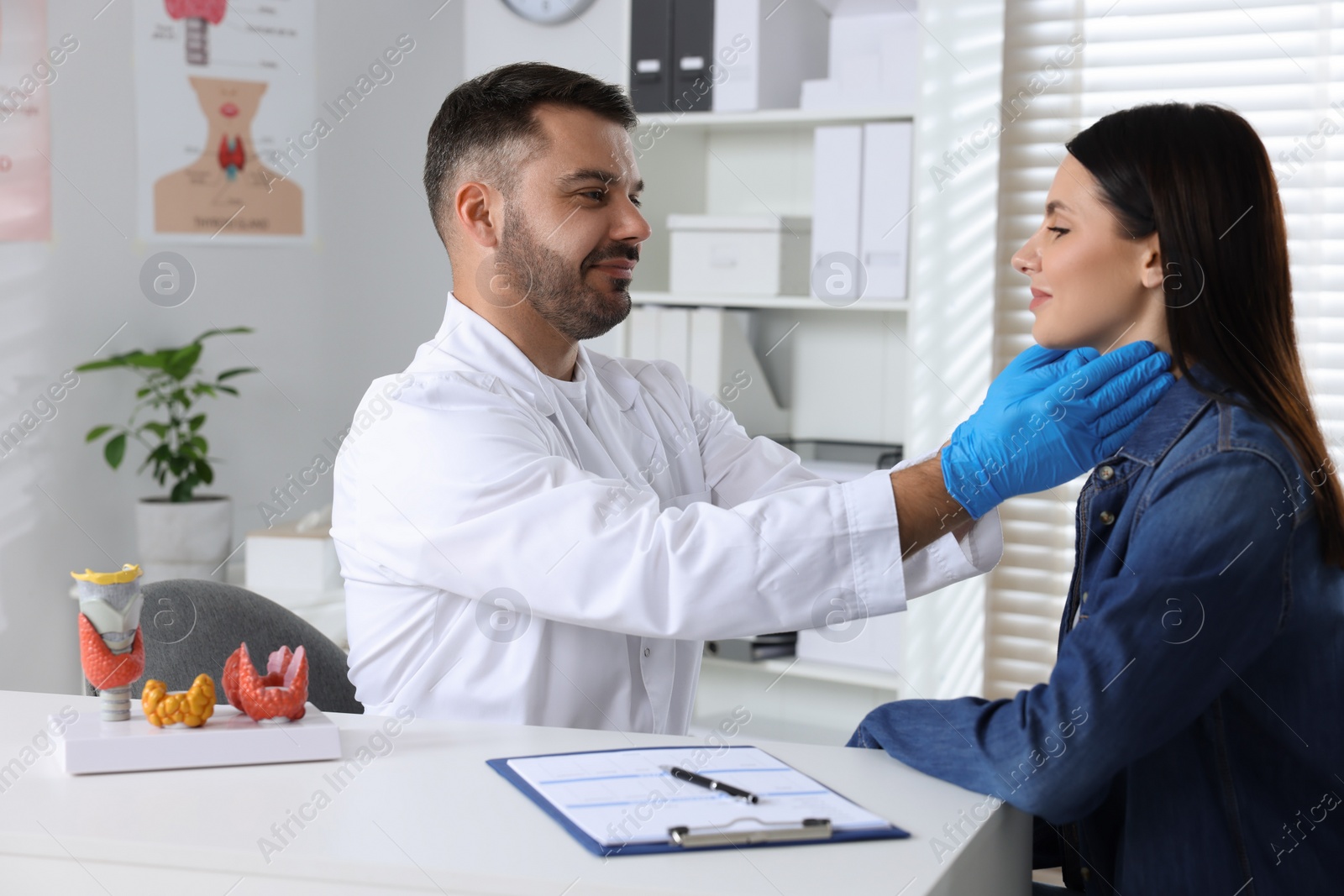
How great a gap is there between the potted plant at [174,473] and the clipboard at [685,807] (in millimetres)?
1745

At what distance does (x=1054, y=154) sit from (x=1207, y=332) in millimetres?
1544

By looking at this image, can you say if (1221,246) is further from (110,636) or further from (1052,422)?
(110,636)

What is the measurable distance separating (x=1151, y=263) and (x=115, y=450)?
2.09 m

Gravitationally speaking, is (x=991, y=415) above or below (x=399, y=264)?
below

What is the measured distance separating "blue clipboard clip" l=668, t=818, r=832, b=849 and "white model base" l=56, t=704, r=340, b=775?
33 cm

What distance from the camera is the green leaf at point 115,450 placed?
8.29 feet

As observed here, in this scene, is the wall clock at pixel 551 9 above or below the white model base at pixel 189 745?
above

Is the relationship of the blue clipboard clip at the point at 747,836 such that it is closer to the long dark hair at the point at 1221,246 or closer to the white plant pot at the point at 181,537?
the long dark hair at the point at 1221,246

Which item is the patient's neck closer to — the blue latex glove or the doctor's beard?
the blue latex glove

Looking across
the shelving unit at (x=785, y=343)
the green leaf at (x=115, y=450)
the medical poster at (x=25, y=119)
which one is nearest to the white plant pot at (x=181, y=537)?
the green leaf at (x=115, y=450)

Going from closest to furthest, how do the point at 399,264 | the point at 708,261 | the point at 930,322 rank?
the point at 930,322, the point at 708,261, the point at 399,264

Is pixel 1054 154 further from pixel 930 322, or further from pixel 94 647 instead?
pixel 94 647

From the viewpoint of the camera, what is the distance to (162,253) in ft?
8.88

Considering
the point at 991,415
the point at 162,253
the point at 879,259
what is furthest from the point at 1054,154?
the point at 162,253
